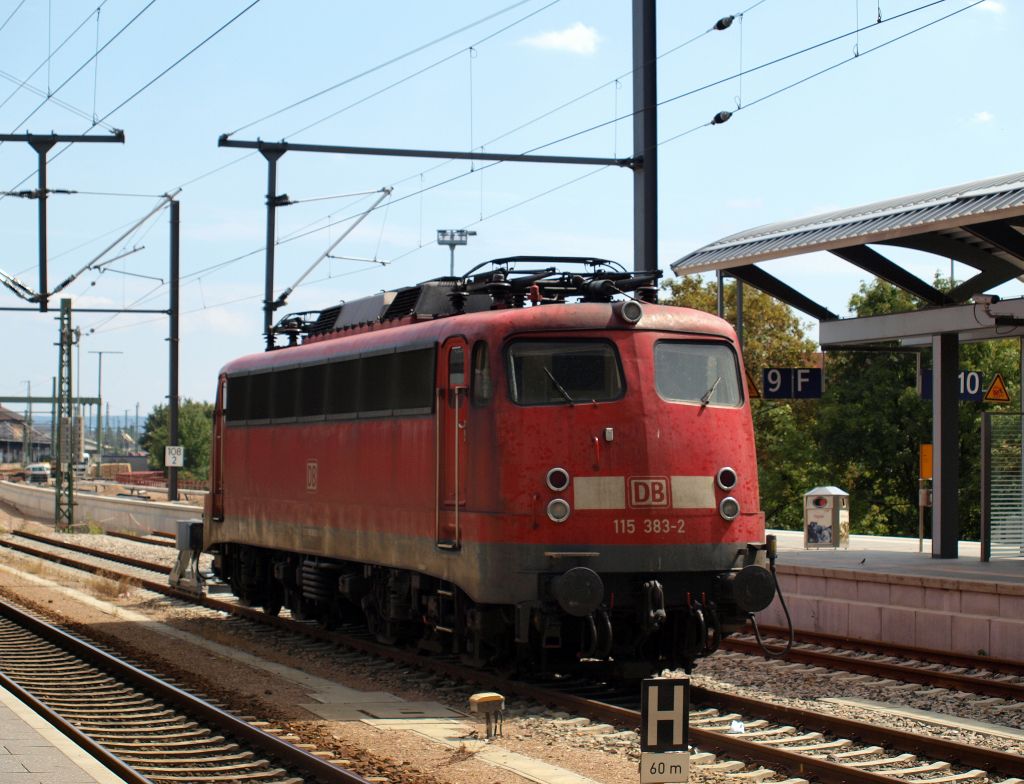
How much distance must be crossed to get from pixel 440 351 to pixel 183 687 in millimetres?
3922

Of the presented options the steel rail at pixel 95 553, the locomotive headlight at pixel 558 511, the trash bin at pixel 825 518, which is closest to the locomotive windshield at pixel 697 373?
the locomotive headlight at pixel 558 511

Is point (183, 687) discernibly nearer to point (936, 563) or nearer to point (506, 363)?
point (506, 363)

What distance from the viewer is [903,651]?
15.3 m

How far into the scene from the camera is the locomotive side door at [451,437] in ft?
41.8

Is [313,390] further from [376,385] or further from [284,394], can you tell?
[376,385]

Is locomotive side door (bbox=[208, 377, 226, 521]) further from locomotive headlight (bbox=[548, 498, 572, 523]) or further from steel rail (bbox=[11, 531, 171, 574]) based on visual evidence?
locomotive headlight (bbox=[548, 498, 572, 523])

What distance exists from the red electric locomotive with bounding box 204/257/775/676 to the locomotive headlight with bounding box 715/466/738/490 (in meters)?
0.02

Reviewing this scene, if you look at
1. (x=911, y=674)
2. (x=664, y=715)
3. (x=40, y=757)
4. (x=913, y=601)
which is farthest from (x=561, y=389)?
(x=913, y=601)

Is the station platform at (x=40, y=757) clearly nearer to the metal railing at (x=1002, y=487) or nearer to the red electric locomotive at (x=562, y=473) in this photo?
the red electric locomotive at (x=562, y=473)

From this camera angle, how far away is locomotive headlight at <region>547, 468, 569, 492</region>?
478 inches

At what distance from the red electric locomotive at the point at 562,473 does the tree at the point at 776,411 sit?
38522mm

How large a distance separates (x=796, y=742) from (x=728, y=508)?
8.51 feet

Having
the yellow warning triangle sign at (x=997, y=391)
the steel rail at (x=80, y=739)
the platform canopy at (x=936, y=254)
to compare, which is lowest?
the steel rail at (x=80, y=739)

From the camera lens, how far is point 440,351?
43.4 feet
